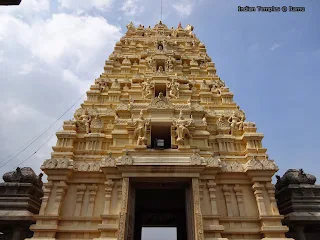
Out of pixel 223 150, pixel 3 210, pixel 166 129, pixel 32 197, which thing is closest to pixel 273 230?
pixel 223 150

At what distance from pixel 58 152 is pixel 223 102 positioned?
10175 millimetres

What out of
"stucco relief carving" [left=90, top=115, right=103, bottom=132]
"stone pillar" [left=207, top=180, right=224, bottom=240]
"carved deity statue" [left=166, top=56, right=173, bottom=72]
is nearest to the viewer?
"stone pillar" [left=207, top=180, right=224, bottom=240]

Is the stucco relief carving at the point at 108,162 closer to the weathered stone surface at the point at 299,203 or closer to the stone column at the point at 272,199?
the stone column at the point at 272,199

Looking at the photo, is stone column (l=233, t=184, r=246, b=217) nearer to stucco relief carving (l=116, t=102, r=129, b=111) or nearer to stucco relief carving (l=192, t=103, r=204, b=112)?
stucco relief carving (l=192, t=103, r=204, b=112)

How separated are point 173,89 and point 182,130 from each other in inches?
153

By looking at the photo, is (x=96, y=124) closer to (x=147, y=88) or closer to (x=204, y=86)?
(x=147, y=88)

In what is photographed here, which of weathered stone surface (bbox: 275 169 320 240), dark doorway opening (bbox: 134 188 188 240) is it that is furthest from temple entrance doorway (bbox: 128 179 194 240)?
weathered stone surface (bbox: 275 169 320 240)

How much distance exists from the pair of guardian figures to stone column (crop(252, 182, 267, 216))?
4018 millimetres

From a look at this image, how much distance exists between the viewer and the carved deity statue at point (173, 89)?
1588 cm

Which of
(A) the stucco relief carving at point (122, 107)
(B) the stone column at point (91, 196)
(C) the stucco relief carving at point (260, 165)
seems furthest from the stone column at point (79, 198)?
(C) the stucco relief carving at point (260, 165)

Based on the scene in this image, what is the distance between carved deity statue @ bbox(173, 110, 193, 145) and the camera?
1303 centimetres

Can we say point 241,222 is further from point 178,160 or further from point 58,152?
point 58,152

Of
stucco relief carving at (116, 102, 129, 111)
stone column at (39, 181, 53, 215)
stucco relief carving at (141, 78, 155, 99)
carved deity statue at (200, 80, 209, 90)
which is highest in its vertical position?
carved deity statue at (200, 80, 209, 90)

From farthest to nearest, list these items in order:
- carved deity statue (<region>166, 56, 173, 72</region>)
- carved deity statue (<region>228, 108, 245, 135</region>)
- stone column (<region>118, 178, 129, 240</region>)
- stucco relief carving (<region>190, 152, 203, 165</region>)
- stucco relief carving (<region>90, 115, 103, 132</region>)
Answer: carved deity statue (<region>166, 56, 173, 72</region>), carved deity statue (<region>228, 108, 245, 135</region>), stucco relief carving (<region>90, 115, 103, 132</region>), stucco relief carving (<region>190, 152, 203, 165</region>), stone column (<region>118, 178, 129, 240</region>)
